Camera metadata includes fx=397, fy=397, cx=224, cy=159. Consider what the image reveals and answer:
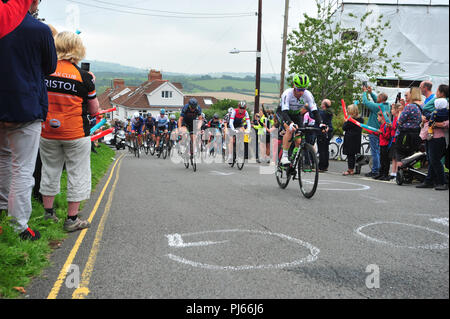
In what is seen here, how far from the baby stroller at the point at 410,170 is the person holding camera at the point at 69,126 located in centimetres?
682

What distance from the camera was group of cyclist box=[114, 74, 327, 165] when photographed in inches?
305

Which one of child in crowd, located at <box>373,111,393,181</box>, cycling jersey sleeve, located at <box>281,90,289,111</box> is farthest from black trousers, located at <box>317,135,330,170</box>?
cycling jersey sleeve, located at <box>281,90,289,111</box>

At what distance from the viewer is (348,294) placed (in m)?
2.97

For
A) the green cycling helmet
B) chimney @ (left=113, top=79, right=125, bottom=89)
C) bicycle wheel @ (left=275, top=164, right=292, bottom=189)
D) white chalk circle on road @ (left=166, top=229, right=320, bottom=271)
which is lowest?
white chalk circle on road @ (left=166, top=229, right=320, bottom=271)

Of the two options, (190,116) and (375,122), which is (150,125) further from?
(375,122)

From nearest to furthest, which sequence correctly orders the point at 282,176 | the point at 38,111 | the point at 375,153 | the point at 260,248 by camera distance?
1. the point at 38,111
2. the point at 260,248
3. the point at 282,176
4. the point at 375,153

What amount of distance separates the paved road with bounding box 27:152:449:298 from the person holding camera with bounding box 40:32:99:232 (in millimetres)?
627

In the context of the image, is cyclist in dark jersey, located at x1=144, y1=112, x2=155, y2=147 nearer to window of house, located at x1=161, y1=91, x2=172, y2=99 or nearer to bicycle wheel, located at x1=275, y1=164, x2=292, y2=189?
bicycle wheel, located at x1=275, y1=164, x2=292, y2=189

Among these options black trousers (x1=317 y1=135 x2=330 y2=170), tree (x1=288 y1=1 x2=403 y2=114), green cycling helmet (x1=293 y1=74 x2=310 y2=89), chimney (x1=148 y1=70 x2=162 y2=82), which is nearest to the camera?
green cycling helmet (x1=293 y1=74 x2=310 y2=89)

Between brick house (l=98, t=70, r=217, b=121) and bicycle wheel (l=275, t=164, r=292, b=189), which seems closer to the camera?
bicycle wheel (l=275, t=164, r=292, b=189)

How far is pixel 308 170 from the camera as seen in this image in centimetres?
707

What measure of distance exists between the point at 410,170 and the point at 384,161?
1107 mm

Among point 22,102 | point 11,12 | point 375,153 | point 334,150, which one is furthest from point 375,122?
point 11,12

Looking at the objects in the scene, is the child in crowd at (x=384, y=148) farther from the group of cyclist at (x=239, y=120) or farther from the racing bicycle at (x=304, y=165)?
the racing bicycle at (x=304, y=165)
